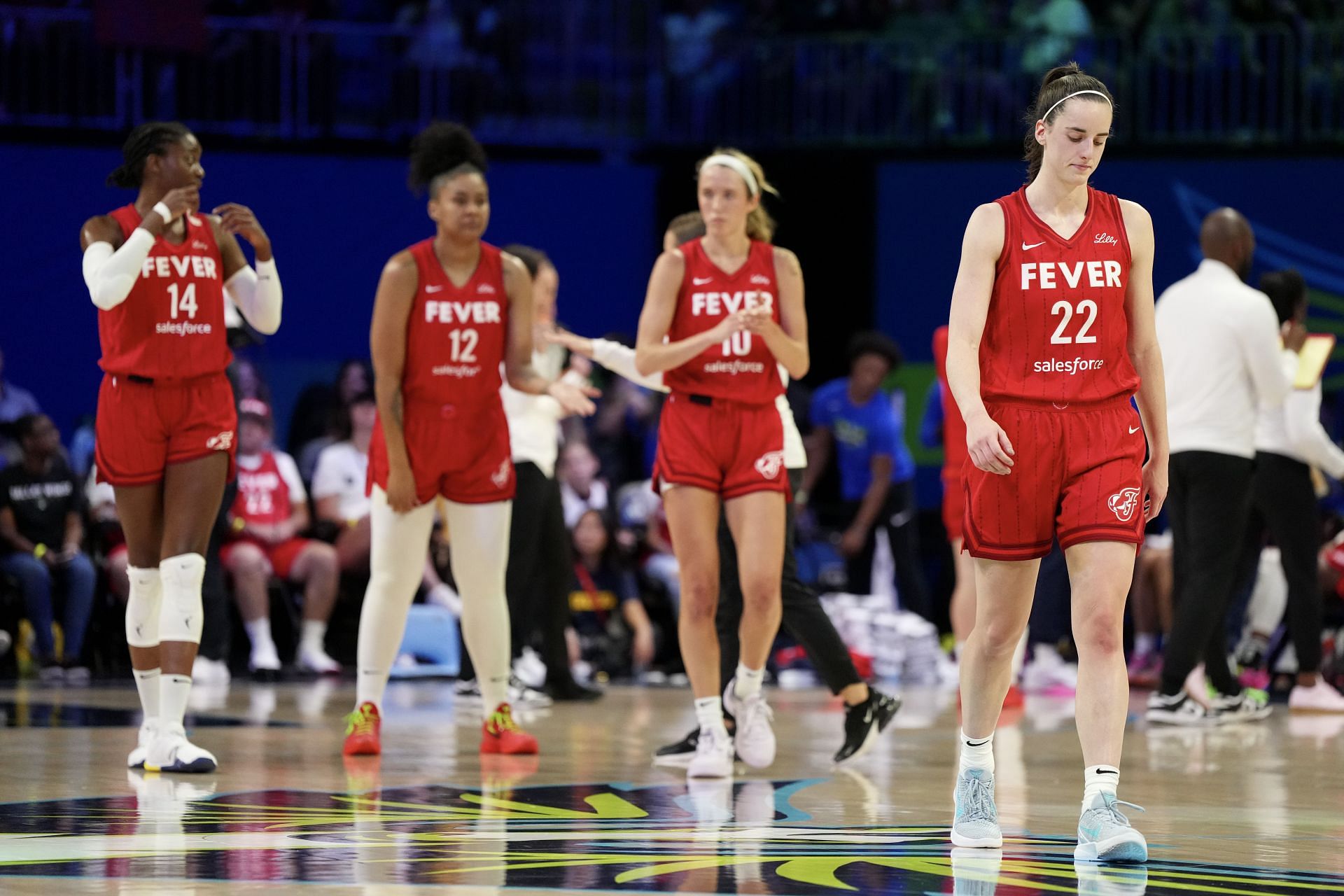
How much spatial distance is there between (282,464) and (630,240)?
16.3 ft

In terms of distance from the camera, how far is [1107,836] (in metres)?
4.09

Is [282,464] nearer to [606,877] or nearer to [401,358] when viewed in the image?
[401,358]

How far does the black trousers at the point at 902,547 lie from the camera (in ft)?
38.1

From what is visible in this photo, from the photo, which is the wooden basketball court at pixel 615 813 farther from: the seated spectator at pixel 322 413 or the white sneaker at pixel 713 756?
the seated spectator at pixel 322 413

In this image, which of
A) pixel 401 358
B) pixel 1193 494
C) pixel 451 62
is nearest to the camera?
pixel 401 358

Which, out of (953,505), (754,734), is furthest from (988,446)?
(953,505)

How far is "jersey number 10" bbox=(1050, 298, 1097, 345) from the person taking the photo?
429 centimetres

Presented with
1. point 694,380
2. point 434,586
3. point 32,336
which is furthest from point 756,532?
point 32,336

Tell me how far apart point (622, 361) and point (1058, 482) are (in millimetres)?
2445

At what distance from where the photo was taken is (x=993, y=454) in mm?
4078

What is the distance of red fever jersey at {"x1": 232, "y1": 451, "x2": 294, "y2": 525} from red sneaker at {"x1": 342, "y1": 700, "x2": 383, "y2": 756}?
15.0ft

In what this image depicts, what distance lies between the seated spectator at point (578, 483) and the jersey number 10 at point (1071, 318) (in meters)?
7.30

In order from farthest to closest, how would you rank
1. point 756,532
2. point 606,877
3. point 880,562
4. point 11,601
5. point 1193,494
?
point 880,562 < point 11,601 < point 1193,494 < point 756,532 < point 606,877

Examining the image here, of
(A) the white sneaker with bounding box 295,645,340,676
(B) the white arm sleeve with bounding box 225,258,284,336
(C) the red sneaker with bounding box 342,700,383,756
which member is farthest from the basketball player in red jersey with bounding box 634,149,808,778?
(A) the white sneaker with bounding box 295,645,340,676
